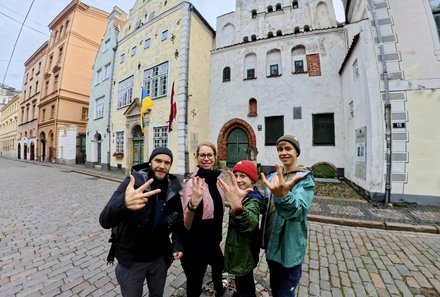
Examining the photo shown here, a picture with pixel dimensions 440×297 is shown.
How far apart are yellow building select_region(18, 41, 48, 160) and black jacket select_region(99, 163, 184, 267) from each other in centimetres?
3502

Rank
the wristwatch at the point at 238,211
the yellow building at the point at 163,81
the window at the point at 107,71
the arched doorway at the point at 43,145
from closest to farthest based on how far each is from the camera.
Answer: the wristwatch at the point at 238,211, the yellow building at the point at 163,81, the window at the point at 107,71, the arched doorway at the point at 43,145

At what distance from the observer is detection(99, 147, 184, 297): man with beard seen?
157cm

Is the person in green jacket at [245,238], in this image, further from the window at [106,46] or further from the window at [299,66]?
the window at [106,46]

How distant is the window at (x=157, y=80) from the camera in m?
12.7

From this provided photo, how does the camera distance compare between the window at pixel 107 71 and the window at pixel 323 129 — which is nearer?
the window at pixel 323 129

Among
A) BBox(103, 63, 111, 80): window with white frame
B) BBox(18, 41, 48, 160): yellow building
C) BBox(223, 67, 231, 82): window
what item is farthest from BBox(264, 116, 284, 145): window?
BBox(18, 41, 48, 160): yellow building

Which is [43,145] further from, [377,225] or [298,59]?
[377,225]

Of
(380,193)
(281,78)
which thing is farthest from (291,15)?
(380,193)

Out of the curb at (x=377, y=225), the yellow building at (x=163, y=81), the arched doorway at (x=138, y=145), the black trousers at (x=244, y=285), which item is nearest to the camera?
the black trousers at (x=244, y=285)

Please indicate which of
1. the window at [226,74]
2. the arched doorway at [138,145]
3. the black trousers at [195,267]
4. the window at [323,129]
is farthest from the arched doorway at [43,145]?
the black trousers at [195,267]

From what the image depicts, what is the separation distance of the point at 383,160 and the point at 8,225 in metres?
10.5

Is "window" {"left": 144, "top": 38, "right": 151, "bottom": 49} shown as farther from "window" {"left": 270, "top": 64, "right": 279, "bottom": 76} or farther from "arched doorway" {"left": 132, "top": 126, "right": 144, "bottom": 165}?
"window" {"left": 270, "top": 64, "right": 279, "bottom": 76}

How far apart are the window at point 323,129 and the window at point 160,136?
29.4 feet

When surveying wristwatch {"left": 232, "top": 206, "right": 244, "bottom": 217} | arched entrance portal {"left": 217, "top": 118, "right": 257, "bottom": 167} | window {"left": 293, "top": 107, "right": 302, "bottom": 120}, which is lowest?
wristwatch {"left": 232, "top": 206, "right": 244, "bottom": 217}
